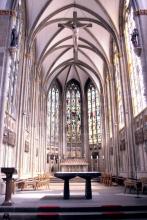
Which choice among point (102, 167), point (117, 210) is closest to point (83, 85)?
point (102, 167)

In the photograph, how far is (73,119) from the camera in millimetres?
33406

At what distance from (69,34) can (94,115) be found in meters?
13.0

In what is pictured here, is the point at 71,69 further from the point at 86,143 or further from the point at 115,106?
the point at 115,106

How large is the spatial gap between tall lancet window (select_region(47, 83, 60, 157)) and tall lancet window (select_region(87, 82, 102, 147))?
16.4ft

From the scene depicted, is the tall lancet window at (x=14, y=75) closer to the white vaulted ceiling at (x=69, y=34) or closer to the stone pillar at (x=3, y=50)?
the stone pillar at (x=3, y=50)

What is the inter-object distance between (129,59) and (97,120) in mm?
15711

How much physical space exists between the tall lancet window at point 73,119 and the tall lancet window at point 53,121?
1733 millimetres

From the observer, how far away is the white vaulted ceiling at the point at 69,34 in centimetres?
1853

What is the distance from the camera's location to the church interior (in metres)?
13.2

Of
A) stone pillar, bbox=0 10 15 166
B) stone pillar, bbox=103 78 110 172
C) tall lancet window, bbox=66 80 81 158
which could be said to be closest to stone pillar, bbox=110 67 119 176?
stone pillar, bbox=103 78 110 172

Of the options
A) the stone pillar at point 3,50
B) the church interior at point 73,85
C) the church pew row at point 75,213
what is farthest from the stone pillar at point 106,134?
the church pew row at point 75,213

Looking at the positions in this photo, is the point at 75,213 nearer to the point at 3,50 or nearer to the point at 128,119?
the point at 3,50

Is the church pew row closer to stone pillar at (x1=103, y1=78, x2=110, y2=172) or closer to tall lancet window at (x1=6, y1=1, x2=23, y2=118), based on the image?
tall lancet window at (x1=6, y1=1, x2=23, y2=118)

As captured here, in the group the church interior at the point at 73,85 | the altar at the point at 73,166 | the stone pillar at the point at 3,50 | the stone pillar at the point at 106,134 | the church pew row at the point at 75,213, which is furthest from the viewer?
the altar at the point at 73,166
